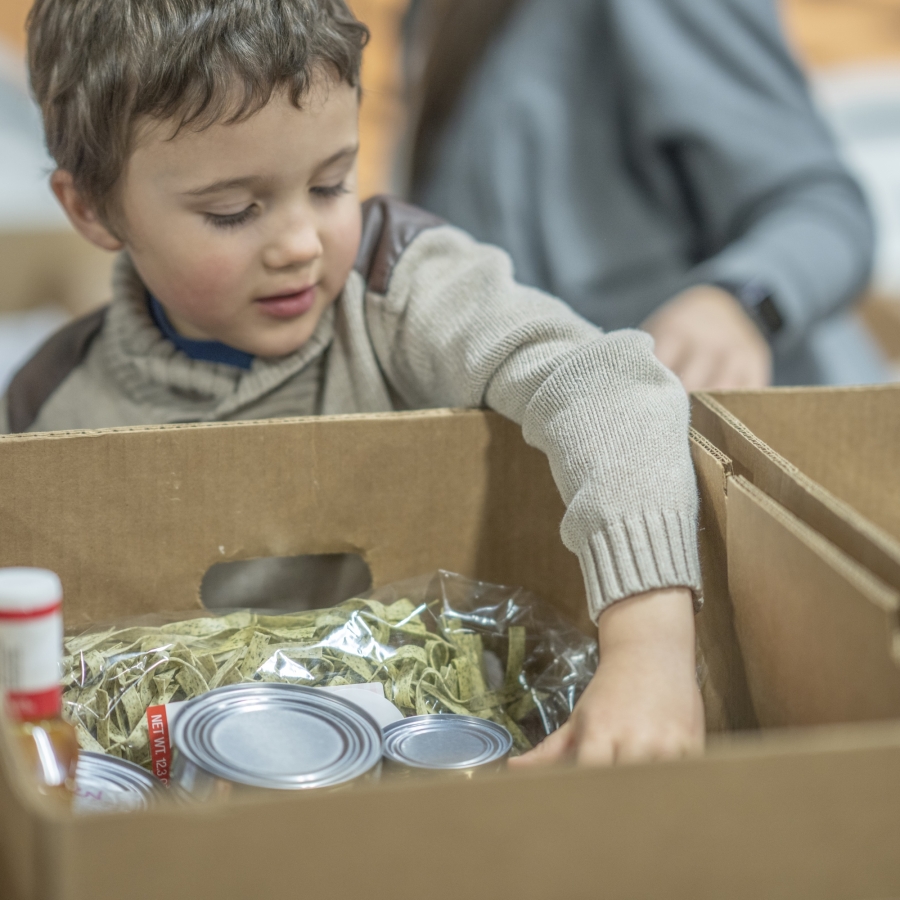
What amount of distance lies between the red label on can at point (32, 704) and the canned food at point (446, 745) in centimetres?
22

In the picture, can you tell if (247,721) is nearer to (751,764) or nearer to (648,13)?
(751,764)

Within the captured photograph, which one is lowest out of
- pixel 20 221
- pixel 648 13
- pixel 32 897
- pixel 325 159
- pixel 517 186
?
pixel 32 897

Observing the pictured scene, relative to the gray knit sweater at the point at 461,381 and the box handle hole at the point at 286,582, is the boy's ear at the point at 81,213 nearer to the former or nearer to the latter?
the gray knit sweater at the point at 461,381

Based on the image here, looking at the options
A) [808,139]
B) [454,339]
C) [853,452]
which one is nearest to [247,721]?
[454,339]

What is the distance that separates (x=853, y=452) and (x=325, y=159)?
53cm

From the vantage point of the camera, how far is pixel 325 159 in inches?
35.7

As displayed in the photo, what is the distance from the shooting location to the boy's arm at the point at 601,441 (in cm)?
67

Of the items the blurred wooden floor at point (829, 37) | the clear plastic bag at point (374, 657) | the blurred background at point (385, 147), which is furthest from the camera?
the blurred wooden floor at point (829, 37)

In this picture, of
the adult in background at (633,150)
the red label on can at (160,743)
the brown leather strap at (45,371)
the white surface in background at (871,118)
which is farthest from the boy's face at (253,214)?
the white surface in background at (871,118)

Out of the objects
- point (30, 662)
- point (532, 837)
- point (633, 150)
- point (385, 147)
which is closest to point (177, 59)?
point (30, 662)

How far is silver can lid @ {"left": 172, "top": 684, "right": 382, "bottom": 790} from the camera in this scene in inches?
23.0

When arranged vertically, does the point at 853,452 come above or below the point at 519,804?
above

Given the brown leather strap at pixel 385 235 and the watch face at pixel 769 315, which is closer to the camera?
the brown leather strap at pixel 385 235

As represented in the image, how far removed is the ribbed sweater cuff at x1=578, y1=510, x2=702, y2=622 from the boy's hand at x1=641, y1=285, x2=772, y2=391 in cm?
46
